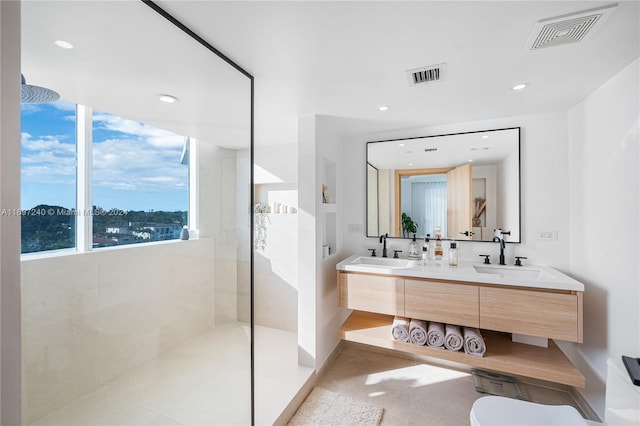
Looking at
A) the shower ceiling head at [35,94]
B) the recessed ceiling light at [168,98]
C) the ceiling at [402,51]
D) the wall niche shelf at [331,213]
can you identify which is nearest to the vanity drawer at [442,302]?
the wall niche shelf at [331,213]

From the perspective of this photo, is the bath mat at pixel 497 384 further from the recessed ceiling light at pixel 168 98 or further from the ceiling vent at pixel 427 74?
the recessed ceiling light at pixel 168 98

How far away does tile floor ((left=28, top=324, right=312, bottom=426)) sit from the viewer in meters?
1.16

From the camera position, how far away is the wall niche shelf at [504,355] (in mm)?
1755

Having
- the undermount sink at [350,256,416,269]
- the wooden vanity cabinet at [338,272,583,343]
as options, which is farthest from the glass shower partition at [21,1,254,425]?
the undermount sink at [350,256,416,269]

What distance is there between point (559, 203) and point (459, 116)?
3.55ft

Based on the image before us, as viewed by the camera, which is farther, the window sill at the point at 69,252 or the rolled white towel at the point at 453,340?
the rolled white towel at the point at 453,340

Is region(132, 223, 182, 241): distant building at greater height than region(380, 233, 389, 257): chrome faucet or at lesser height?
greater

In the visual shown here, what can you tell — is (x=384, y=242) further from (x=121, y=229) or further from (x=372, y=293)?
(x=121, y=229)

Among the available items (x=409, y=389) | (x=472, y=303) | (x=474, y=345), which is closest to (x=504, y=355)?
(x=474, y=345)

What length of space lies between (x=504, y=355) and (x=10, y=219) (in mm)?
2721

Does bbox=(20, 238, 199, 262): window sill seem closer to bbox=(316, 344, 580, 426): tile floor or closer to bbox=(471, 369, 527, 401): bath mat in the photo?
bbox=(316, 344, 580, 426): tile floor

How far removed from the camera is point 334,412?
1.94 metres

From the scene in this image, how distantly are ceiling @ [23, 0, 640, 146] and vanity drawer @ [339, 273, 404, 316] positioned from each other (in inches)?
55.3

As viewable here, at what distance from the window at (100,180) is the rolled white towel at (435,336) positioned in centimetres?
192
